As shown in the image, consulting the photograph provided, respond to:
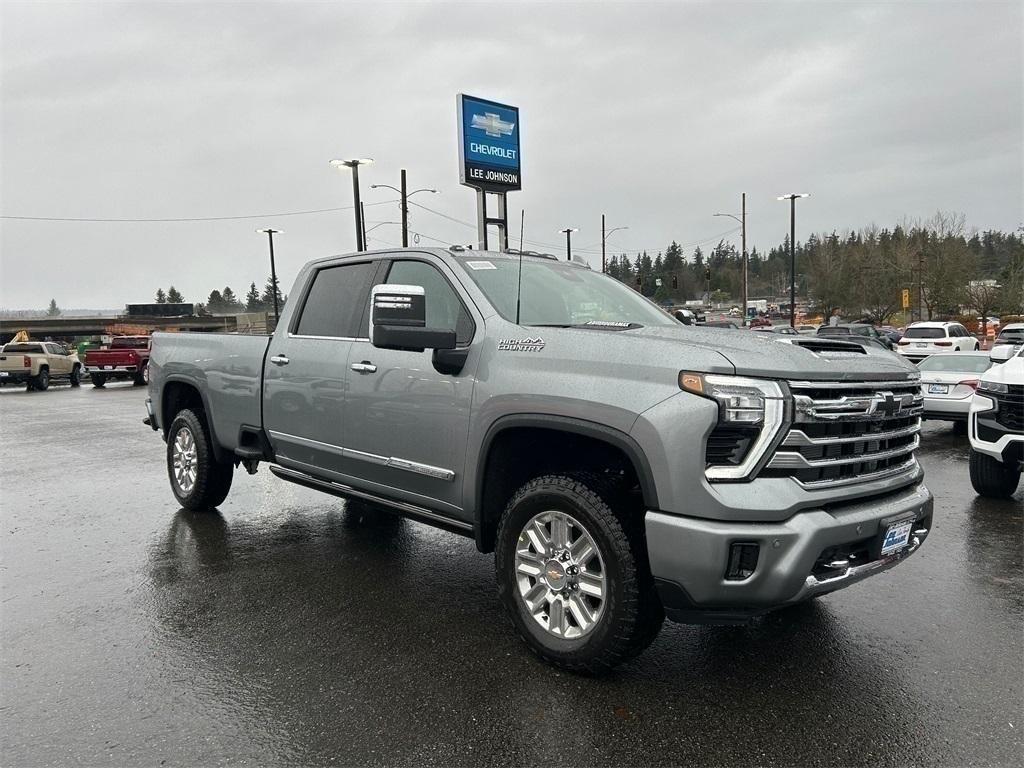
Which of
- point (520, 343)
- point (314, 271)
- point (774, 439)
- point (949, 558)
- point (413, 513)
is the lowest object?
point (949, 558)

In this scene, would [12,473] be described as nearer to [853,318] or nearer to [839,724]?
[839,724]

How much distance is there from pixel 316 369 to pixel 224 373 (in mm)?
1316

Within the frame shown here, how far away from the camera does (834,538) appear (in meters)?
2.99

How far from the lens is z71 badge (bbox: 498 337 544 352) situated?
141 inches

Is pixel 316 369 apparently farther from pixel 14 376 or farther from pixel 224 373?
pixel 14 376

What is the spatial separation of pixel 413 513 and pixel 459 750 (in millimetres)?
1640

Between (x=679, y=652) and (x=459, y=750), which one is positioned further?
(x=679, y=652)

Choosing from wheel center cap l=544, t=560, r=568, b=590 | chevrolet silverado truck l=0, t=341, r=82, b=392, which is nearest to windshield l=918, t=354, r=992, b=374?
wheel center cap l=544, t=560, r=568, b=590

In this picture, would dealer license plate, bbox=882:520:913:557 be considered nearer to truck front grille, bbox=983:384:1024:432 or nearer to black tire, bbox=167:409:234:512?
truck front grille, bbox=983:384:1024:432

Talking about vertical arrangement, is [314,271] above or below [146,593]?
above

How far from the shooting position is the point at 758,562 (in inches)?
114

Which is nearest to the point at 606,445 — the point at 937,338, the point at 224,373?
the point at 224,373

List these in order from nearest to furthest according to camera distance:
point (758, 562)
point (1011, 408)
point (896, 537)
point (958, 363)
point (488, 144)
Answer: point (758, 562) < point (896, 537) < point (1011, 408) < point (958, 363) < point (488, 144)

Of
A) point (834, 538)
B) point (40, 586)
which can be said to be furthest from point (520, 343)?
point (40, 586)
